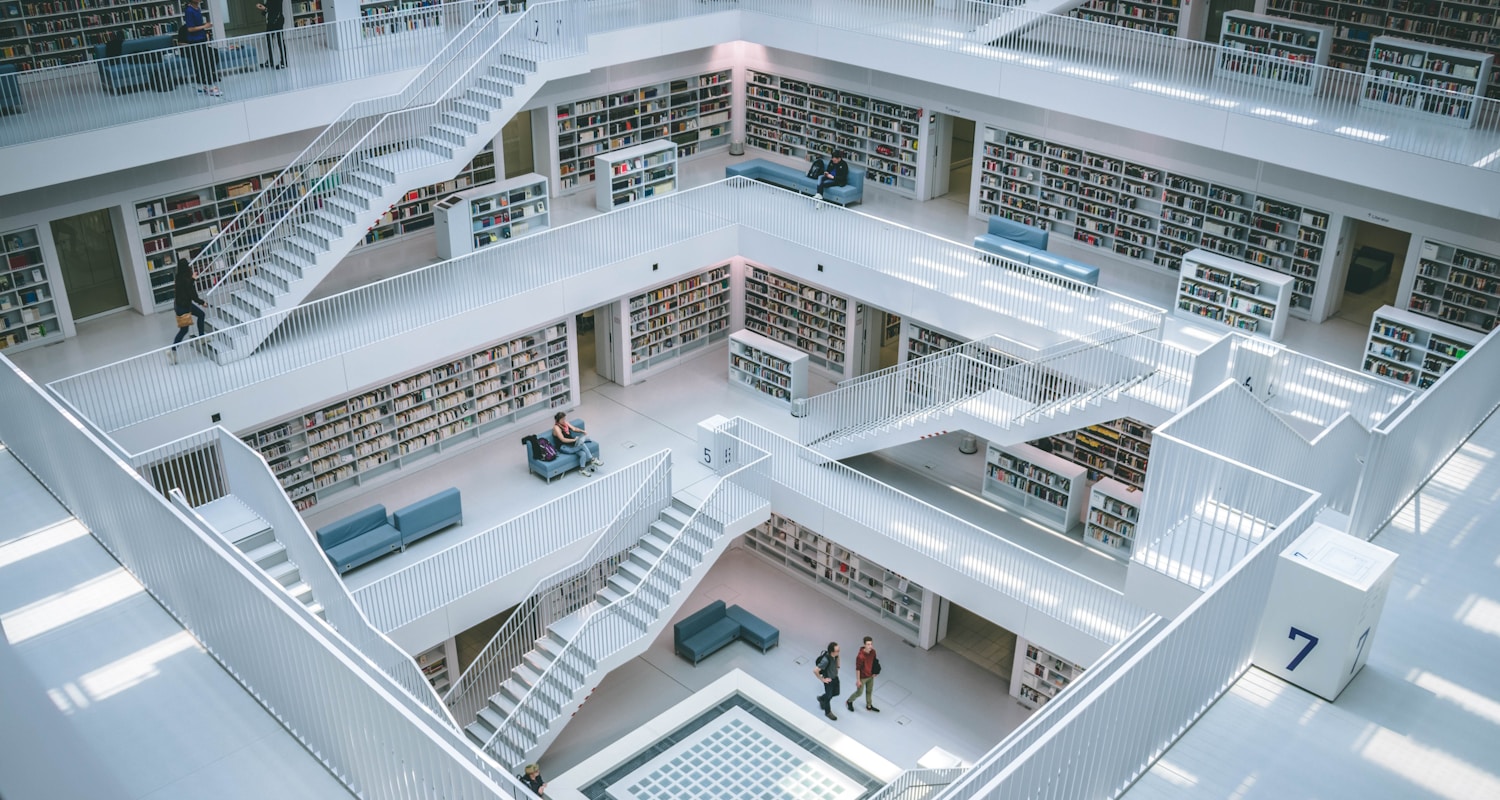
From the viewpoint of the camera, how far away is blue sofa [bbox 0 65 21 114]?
14453 millimetres

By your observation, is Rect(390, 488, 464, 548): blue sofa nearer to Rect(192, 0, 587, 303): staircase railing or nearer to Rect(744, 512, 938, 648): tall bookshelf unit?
Rect(192, 0, 587, 303): staircase railing

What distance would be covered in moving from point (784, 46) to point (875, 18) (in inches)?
65.0

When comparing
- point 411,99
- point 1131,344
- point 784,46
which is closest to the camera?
point 1131,344

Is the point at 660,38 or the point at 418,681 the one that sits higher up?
the point at 660,38

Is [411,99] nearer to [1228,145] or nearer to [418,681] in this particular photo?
[418,681]

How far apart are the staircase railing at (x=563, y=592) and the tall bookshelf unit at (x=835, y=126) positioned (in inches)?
324

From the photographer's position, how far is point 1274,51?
1802 cm

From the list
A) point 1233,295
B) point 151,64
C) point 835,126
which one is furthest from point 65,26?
point 1233,295

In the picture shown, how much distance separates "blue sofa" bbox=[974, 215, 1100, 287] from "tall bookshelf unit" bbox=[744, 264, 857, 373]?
8.63ft

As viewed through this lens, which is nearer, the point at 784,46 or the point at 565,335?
the point at 565,335

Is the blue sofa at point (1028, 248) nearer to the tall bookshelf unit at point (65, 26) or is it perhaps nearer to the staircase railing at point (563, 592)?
the staircase railing at point (563, 592)

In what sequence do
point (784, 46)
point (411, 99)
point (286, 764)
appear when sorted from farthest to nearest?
point (784, 46) → point (411, 99) → point (286, 764)

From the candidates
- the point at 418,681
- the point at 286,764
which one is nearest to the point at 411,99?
the point at 418,681

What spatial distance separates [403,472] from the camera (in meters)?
18.0
